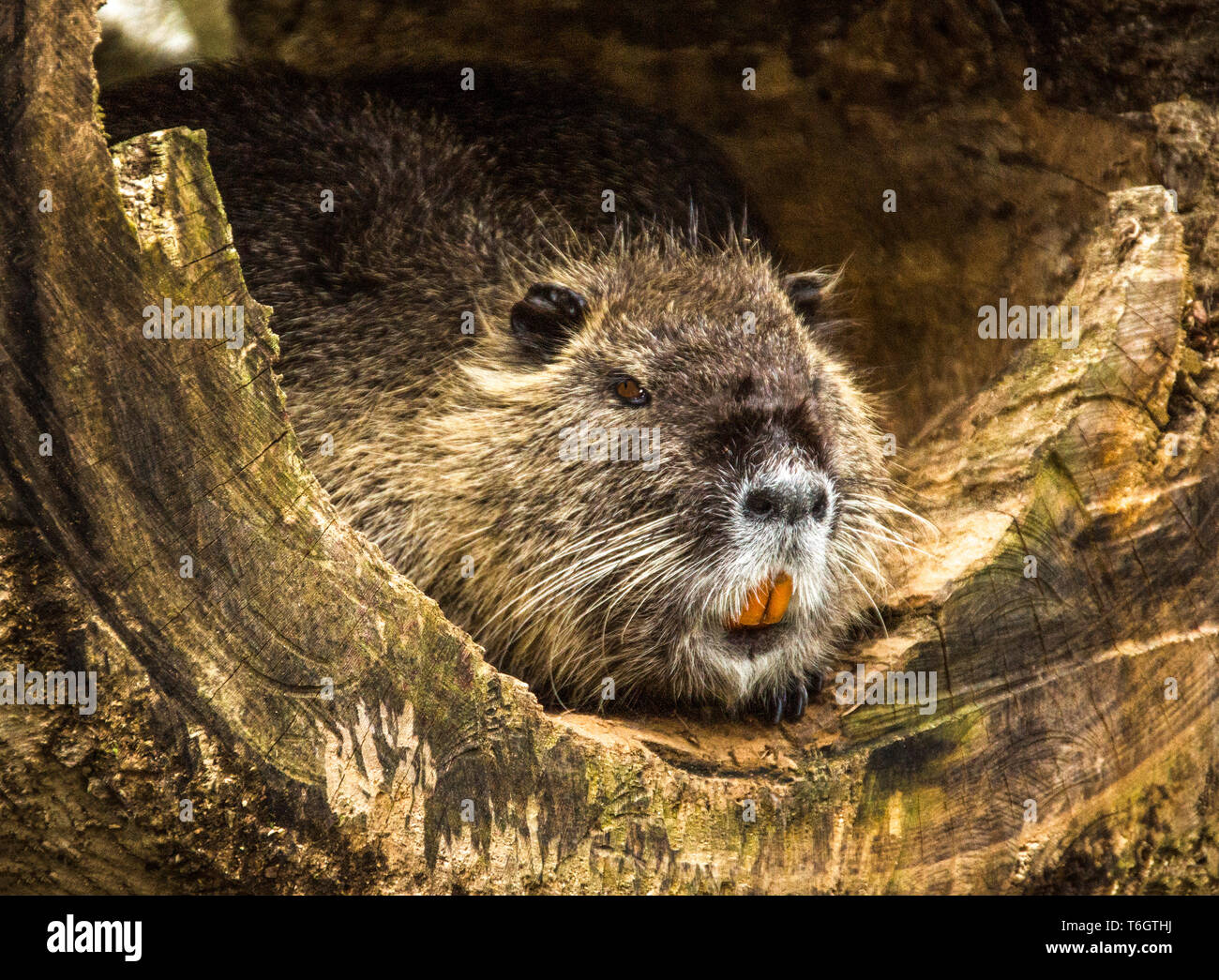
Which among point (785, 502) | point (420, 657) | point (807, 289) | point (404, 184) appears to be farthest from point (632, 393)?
point (404, 184)

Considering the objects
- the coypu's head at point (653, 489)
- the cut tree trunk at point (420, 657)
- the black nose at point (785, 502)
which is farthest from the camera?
the coypu's head at point (653, 489)

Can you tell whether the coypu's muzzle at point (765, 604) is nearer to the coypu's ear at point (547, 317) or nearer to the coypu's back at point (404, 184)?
the coypu's ear at point (547, 317)

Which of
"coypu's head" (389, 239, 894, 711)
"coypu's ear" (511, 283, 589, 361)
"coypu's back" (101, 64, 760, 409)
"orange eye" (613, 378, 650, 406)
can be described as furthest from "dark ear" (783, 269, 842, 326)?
"orange eye" (613, 378, 650, 406)

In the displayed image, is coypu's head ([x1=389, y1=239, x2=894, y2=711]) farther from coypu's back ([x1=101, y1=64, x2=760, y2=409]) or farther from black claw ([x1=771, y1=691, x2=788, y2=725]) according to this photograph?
coypu's back ([x1=101, y1=64, x2=760, y2=409])

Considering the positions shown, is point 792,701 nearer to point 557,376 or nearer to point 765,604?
point 765,604

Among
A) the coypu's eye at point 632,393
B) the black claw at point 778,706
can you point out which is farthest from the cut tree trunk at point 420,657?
the coypu's eye at point 632,393
